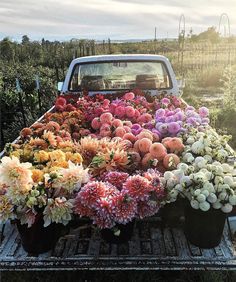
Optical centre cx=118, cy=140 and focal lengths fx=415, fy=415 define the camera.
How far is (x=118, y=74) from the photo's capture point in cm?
619

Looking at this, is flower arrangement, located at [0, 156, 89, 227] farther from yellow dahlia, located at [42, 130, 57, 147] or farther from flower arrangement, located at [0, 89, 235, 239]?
yellow dahlia, located at [42, 130, 57, 147]

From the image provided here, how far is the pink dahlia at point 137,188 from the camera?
7.57 feet

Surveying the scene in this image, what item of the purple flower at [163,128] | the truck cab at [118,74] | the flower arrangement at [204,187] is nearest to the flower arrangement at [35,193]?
the flower arrangement at [204,187]

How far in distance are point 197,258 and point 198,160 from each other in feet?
2.03

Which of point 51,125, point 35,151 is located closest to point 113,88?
point 51,125

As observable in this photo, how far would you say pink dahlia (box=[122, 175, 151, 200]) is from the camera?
231 centimetres

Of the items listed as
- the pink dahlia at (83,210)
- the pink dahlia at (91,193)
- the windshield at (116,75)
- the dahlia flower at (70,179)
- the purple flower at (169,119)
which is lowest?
the pink dahlia at (83,210)

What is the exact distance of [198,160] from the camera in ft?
8.60

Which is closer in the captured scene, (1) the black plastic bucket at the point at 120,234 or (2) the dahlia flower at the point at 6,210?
(2) the dahlia flower at the point at 6,210

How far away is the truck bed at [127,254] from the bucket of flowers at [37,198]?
0.11m

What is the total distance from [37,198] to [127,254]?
2.00 ft

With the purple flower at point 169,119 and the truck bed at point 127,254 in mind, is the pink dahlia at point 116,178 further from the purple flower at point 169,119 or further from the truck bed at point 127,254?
the purple flower at point 169,119

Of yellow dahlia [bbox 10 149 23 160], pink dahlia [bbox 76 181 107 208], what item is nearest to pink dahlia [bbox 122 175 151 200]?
pink dahlia [bbox 76 181 107 208]

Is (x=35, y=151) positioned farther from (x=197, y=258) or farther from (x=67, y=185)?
(x=197, y=258)
